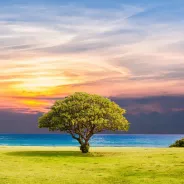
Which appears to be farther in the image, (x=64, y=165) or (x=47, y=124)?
(x=47, y=124)

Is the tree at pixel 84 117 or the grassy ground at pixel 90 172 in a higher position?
the tree at pixel 84 117

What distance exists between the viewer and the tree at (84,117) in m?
74.1

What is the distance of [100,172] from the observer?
48.0m

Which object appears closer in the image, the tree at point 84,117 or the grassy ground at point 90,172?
the grassy ground at point 90,172

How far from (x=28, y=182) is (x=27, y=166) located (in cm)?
1489

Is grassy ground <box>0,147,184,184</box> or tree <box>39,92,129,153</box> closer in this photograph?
grassy ground <box>0,147,184,184</box>

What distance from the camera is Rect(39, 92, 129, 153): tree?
74.1 metres

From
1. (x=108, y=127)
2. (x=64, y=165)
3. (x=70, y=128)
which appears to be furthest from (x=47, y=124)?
(x=64, y=165)

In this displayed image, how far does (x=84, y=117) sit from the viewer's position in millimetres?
73688

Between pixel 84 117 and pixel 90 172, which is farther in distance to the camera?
pixel 84 117

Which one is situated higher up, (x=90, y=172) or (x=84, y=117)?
(x=84, y=117)

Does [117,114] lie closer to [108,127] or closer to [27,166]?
[108,127]

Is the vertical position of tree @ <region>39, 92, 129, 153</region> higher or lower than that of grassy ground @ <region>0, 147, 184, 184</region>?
higher

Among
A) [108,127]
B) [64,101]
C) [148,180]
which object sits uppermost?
[64,101]
